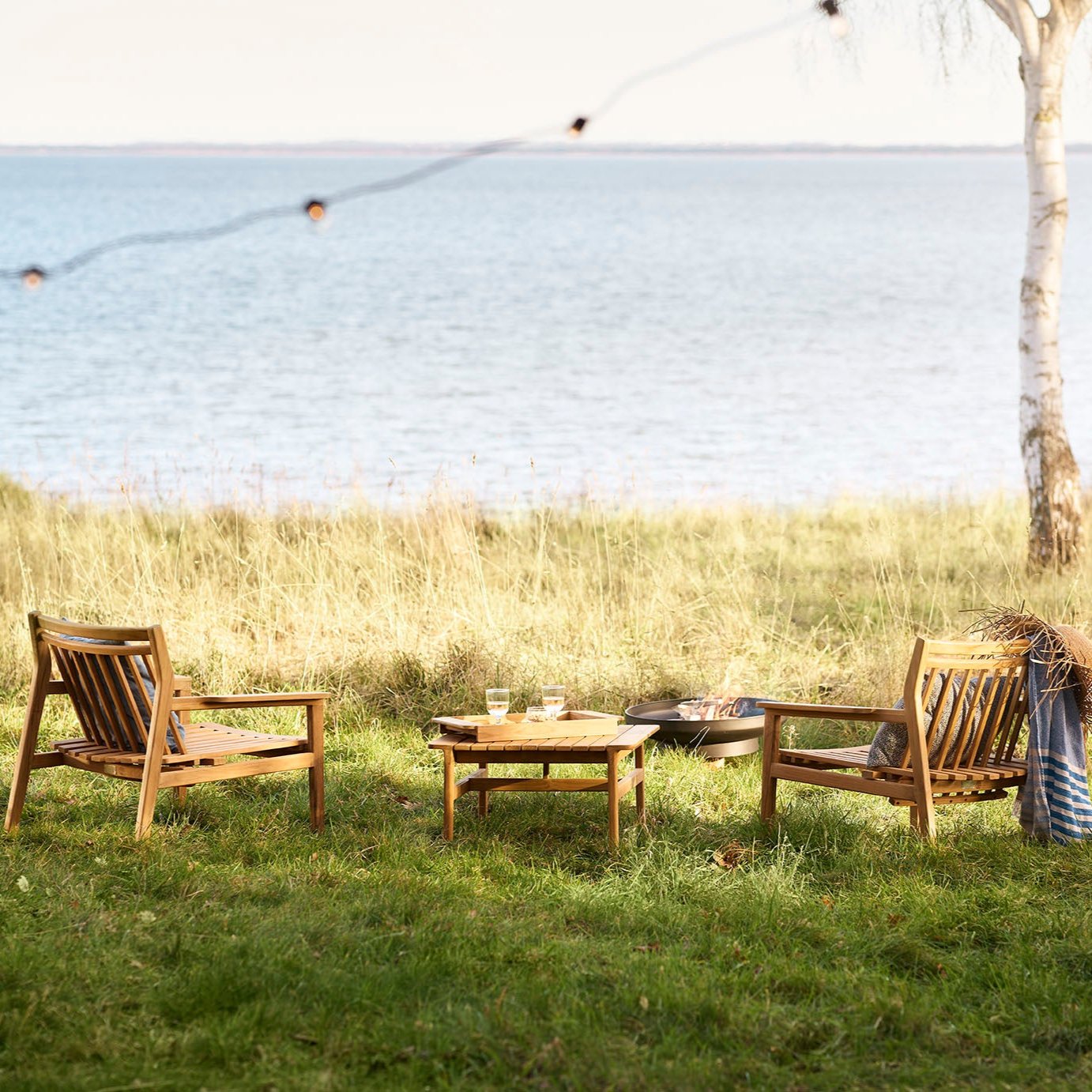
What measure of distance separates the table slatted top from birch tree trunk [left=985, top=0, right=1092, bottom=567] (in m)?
5.50

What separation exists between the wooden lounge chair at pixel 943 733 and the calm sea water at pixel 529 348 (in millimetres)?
3082

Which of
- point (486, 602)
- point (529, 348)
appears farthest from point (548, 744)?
point (529, 348)

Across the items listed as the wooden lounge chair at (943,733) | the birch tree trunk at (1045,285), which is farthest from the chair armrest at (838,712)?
the birch tree trunk at (1045,285)

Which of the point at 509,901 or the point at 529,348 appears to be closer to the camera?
the point at 509,901

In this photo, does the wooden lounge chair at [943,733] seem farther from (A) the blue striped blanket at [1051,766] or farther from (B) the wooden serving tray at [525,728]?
(B) the wooden serving tray at [525,728]

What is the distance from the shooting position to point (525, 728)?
495 cm

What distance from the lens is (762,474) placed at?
2200cm

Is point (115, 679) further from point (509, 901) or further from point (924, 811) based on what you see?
point (924, 811)

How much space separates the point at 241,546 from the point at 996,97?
6.48 m

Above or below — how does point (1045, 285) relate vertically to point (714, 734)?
above

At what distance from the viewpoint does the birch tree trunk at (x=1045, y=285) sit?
29.9ft

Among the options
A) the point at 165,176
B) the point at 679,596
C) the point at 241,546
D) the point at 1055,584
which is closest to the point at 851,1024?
the point at 679,596

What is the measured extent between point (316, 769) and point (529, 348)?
127 ft

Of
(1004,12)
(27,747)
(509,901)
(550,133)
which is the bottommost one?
(509,901)
